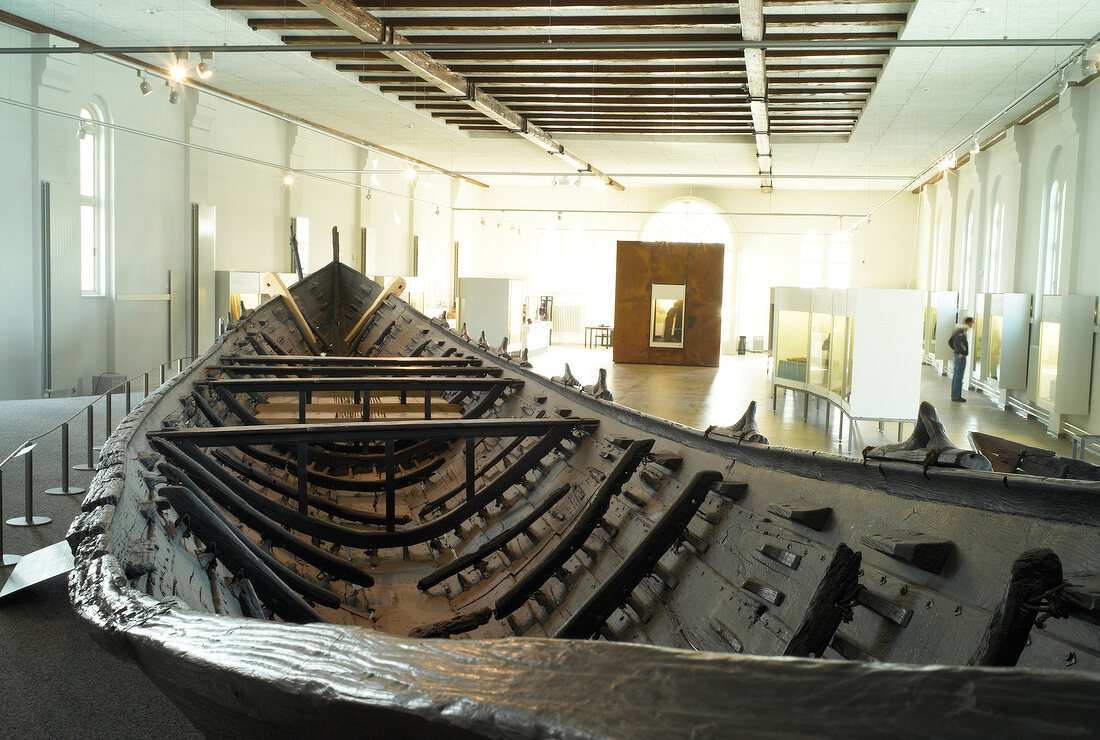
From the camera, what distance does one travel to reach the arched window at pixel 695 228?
28.6 m

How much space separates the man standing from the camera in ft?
47.2

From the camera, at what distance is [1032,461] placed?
206 centimetres

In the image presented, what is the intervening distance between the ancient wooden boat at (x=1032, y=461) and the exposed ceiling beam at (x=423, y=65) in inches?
323

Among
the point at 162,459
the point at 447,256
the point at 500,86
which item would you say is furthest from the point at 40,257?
the point at 447,256

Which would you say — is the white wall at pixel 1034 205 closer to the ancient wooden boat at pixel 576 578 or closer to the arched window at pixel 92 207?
the ancient wooden boat at pixel 576 578

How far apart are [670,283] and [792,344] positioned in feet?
24.9

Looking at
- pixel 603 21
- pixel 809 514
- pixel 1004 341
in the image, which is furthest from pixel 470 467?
pixel 1004 341

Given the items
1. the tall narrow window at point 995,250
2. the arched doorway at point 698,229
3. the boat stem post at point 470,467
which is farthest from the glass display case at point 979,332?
the boat stem post at point 470,467

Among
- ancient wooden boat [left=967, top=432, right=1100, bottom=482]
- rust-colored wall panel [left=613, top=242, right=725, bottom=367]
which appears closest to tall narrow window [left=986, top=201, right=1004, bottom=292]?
rust-colored wall panel [left=613, top=242, right=725, bottom=367]

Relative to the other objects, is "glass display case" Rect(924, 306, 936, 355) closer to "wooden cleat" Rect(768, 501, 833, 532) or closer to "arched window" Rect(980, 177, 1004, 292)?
"arched window" Rect(980, 177, 1004, 292)

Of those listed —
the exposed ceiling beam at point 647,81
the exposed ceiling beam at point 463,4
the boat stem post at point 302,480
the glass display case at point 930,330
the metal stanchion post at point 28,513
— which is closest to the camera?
the boat stem post at point 302,480

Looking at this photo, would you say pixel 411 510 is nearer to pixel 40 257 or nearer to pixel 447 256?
pixel 40 257

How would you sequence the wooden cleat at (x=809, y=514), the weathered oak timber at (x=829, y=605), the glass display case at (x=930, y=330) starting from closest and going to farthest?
the weathered oak timber at (x=829, y=605) → the wooden cleat at (x=809, y=514) → the glass display case at (x=930, y=330)

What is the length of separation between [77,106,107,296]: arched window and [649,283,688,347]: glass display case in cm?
1192
